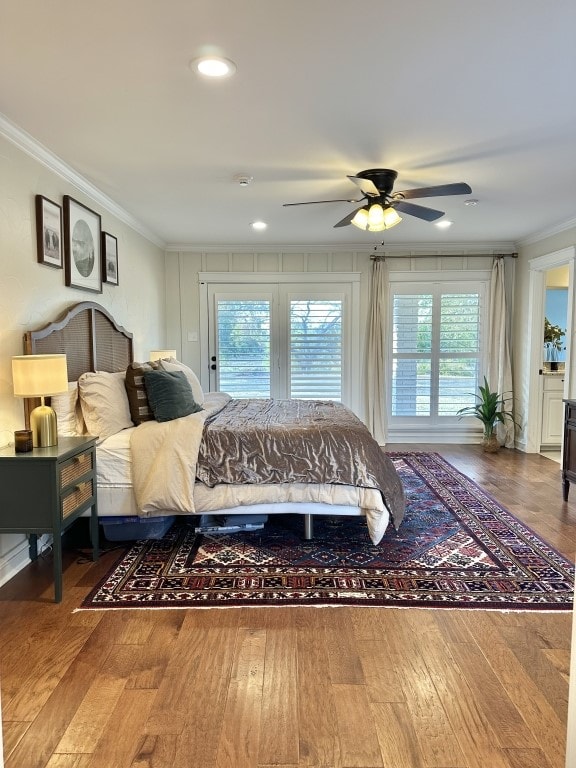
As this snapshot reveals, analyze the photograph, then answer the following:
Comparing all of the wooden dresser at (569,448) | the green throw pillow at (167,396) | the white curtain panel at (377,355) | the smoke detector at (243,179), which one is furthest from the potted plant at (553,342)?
the green throw pillow at (167,396)

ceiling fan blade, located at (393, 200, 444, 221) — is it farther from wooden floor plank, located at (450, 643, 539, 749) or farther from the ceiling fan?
wooden floor plank, located at (450, 643, 539, 749)

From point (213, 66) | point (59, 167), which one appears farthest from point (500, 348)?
point (59, 167)

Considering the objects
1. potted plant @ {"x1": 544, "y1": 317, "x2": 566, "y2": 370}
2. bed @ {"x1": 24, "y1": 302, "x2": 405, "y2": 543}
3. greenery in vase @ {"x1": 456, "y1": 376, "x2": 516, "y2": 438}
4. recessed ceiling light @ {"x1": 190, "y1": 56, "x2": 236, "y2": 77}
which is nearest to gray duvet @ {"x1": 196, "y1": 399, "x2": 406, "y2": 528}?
bed @ {"x1": 24, "y1": 302, "x2": 405, "y2": 543}

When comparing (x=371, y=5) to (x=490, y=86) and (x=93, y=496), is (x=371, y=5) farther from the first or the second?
(x=93, y=496)

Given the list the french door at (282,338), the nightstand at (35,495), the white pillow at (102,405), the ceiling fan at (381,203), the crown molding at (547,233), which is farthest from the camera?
the french door at (282,338)

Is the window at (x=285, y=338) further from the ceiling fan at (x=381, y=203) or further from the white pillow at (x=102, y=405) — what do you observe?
the white pillow at (x=102, y=405)

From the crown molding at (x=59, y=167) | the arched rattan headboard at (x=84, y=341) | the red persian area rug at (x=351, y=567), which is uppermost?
the crown molding at (x=59, y=167)

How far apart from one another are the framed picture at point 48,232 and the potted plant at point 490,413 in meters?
4.76

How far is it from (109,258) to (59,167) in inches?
40.0

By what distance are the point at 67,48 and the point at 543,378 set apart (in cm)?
541

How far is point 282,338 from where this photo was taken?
6.01 metres

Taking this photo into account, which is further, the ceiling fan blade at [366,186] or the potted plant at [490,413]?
the potted plant at [490,413]

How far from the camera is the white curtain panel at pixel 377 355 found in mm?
5879

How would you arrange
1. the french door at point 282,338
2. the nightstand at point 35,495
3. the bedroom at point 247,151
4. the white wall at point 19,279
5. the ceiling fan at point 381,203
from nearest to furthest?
Answer: the bedroom at point 247,151
the nightstand at point 35,495
the white wall at point 19,279
the ceiling fan at point 381,203
the french door at point 282,338
